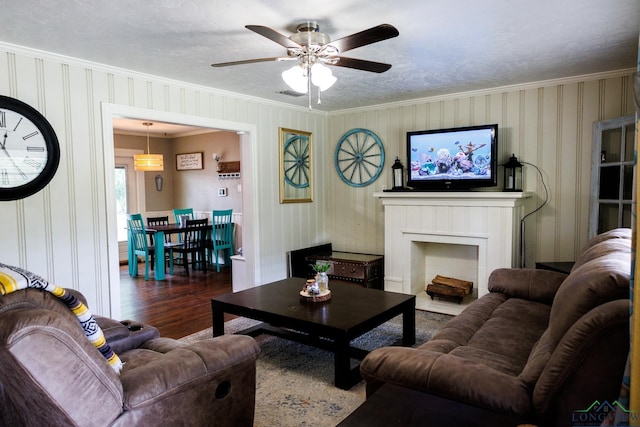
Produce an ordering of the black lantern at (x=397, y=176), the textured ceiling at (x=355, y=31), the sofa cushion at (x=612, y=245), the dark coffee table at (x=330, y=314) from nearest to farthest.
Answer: the sofa cushion at (x=612, y=245) → the textured ceiling at (x=355, y=31) → the dark coffee table at (x=330, y=314) → the black lantern at (x=397, y=176)

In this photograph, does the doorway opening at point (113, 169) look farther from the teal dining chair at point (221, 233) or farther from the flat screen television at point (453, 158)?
the teal dining chair at point (221, 233)

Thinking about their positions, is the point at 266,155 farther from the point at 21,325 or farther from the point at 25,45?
the point at 21,325

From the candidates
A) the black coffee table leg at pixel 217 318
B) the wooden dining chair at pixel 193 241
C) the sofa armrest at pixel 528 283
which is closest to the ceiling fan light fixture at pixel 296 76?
the black coffee table leg at pixel 217 318

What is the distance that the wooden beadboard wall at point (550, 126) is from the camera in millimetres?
3922

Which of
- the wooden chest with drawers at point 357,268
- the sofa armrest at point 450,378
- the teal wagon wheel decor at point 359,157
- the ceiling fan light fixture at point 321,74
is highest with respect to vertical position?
the ceiling fan light fixture at point 321,74

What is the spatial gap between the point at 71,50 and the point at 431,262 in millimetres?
4137

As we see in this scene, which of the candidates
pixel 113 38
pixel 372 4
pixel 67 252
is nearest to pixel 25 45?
pixel 113 38

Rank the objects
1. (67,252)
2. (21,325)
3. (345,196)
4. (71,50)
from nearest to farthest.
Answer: (21,325) < (71,50) < (67,252) < (345,196)

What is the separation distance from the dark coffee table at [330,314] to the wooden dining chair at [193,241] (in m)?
3.38

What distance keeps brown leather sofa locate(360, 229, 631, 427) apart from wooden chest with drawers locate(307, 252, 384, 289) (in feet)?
8.51

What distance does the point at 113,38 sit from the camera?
9.15 ft

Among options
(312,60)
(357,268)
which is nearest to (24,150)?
(312,60)

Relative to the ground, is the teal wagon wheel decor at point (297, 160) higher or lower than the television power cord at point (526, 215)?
higher

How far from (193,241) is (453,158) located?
4.39m
